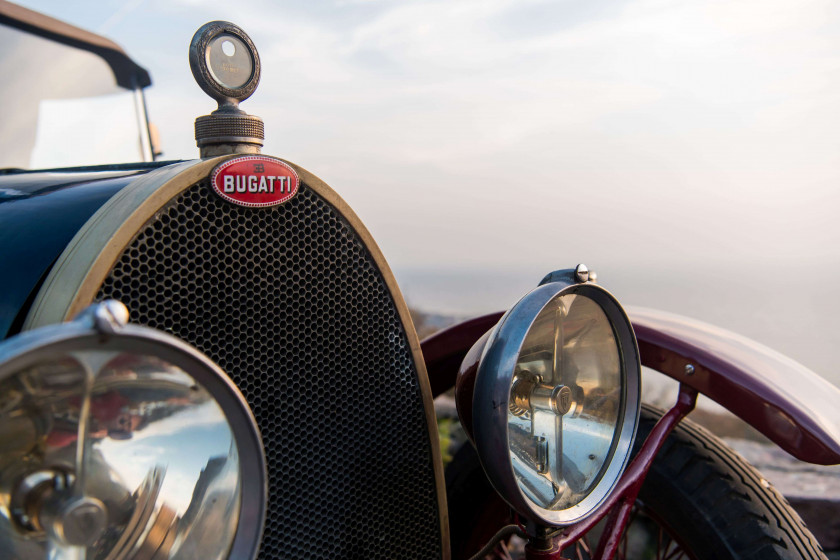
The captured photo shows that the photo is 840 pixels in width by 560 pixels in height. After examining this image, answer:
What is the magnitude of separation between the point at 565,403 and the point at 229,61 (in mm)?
916

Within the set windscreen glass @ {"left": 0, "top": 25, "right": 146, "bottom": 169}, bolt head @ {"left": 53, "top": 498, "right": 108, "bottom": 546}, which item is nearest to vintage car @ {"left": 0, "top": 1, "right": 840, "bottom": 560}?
bolt head @ {"left": 53, "top": 498, "right": 108, "bottom": 546}

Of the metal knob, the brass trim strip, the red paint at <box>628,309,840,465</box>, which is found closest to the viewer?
the brass trim strip

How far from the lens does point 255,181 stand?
116 centimetres

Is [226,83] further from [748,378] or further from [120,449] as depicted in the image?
[748,378]

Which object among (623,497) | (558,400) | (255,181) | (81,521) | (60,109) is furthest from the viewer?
(60,109)

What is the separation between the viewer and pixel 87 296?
1.02m

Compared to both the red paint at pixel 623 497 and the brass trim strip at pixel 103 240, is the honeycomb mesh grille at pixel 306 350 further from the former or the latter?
the red paint at pixel 623 497

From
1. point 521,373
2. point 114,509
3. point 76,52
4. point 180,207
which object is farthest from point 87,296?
point 76,52

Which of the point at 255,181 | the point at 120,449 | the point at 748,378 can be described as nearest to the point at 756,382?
the point at 748,378

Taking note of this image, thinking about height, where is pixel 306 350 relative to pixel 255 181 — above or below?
below

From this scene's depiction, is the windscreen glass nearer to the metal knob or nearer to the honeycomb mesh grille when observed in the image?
the metal knob

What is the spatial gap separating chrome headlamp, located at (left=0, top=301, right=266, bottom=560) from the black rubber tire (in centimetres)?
104

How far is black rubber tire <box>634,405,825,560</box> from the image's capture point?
1.47 metres

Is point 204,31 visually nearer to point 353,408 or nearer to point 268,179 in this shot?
point 268,179
